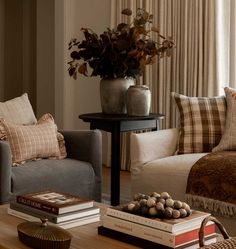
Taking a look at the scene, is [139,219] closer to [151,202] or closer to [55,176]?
[151,202]

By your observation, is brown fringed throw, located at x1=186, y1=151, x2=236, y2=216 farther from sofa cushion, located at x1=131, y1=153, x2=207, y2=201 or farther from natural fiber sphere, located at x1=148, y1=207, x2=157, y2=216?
natural fiber sphere, located at x1=148, y1=207, x2=157, y2=216

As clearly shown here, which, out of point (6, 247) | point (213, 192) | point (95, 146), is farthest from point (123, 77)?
point (6, 247)

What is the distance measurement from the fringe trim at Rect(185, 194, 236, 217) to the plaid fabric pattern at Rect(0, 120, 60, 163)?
960 mm

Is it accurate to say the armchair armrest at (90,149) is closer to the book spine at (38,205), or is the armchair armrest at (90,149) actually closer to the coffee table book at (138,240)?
the book spine at (38,205)

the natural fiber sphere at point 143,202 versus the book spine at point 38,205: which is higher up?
the natural fiber sphere at point 143,202

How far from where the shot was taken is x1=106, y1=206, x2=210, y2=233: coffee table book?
6.08ft

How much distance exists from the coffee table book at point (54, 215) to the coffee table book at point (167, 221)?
0.78ft

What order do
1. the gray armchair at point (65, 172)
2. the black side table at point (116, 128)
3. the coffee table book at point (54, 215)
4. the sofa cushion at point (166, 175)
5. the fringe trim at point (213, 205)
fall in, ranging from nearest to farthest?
the coffee table book at point (54, 215)
the fringe trim at point (213, 205)
the gray armchair at point (65, 172)
the sofa cushion at point (166, 175)
the black side table at point (116, 128)

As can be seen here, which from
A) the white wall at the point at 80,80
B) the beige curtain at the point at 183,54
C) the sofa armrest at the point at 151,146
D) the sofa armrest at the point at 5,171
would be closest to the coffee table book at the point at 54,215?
the sofa armrest at the point at 5,171

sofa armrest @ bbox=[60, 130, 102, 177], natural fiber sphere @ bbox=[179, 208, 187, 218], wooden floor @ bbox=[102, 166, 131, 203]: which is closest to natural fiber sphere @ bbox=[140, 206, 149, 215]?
natural fiber sphere @ bbox=[179, 208, 187, 218]

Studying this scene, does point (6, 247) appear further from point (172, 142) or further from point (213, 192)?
point (172, 142)

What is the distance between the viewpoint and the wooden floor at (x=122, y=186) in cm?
437

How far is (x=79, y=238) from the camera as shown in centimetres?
202

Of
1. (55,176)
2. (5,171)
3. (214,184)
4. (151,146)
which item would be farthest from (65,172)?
(214,184)
